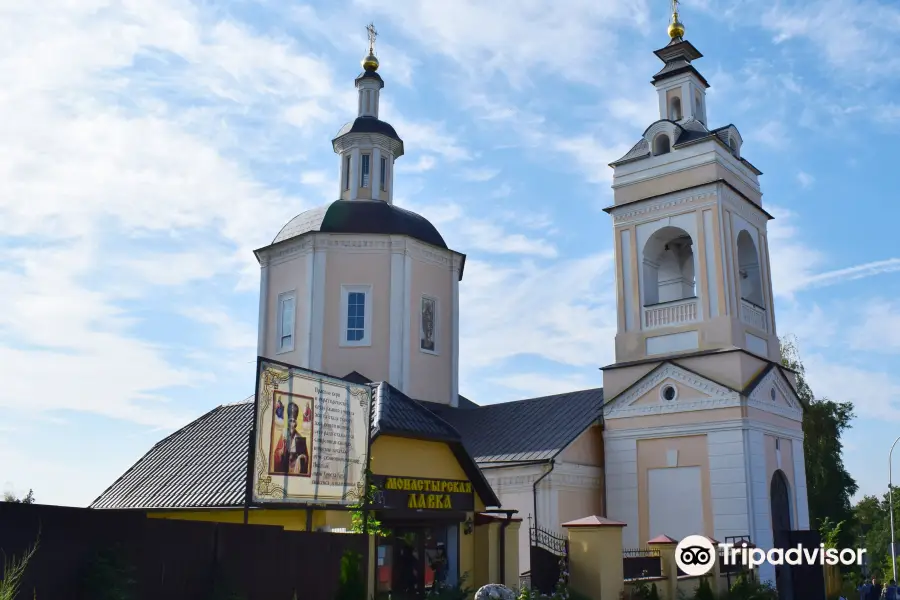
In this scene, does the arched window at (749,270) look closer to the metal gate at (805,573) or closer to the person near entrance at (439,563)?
the metal gate at (805,573)

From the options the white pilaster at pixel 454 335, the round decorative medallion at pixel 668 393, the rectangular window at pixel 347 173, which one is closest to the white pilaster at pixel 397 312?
the white pilaster at pixel 454 335

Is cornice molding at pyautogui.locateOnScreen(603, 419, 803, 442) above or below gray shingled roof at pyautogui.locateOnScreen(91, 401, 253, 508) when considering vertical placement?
above

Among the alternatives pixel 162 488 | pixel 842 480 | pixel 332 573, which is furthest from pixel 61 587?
pixel 842 480

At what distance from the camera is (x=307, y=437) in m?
11.8

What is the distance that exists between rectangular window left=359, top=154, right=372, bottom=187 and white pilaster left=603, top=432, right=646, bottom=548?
39.8ft

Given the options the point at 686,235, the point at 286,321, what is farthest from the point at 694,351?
the point at 286,321

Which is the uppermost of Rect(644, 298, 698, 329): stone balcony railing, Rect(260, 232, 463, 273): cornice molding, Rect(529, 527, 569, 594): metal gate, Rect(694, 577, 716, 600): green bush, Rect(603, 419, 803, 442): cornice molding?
Rect(260, 232, 463, 273): cornice molding

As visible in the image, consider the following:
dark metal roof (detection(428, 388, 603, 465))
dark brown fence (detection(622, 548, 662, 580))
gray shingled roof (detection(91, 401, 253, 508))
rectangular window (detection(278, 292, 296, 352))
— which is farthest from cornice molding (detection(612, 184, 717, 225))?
gray shingled roof (detection(91, 401, 253, 508))

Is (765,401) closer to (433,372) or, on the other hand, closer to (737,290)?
(737,290)

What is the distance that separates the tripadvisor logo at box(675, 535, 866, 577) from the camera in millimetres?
18375

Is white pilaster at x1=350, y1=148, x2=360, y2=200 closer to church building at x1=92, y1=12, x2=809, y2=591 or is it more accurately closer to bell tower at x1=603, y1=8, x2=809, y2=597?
church building at x1=92, y1=12, x2=809, y2=591

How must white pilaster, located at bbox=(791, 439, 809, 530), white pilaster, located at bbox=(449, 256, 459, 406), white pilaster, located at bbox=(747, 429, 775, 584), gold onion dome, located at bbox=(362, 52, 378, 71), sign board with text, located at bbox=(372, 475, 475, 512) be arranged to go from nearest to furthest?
sign board with text, located at bbox=(372, 475, 475, 512) → white pilaster, located at bbox=(747, 429, 775, 584) → white pilaster, located at bbox=(791, 439, 809, 530) → white pilaster, located at bbox=(449, 256, 459, 406) → gold onion dome, located at bbox=(362, 52, 378, 71)

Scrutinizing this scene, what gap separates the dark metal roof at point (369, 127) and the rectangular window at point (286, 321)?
6.40m

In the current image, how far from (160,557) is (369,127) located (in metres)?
22.5
